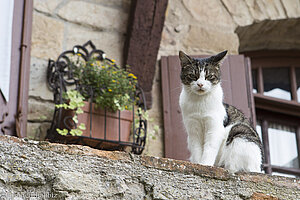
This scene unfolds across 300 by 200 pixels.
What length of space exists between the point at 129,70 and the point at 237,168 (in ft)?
4.62

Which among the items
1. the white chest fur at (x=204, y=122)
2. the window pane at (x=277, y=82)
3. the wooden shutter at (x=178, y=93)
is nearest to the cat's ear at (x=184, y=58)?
the white chest fur at (x=204, y=122)

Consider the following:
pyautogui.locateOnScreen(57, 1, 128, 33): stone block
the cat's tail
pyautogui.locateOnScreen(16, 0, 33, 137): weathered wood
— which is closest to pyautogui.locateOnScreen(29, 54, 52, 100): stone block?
pyautogui.locateOnScreen(16, 0, 33, 137): weathered wood

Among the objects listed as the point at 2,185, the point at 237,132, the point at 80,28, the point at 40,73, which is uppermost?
the point at 80,28

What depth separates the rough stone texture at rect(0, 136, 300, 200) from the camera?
167cm

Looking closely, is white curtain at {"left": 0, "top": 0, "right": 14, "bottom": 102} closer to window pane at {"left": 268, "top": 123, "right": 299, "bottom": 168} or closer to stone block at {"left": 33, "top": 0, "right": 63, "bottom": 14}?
stone block at {"left": 33, "top": 0, "right": 63, "bottom": 14}

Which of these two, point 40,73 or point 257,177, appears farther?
point 40,73

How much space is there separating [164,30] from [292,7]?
50.4 inches

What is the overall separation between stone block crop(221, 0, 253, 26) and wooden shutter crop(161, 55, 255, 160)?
0.51 meters

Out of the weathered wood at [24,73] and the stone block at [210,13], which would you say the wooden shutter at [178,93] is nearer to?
the stone block at [210,13]

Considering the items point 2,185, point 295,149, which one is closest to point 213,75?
point 2,185

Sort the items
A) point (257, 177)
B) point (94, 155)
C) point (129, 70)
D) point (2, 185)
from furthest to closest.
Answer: point (129, 70) → point (257, 177) → point (94, 155) → point (2, 185)

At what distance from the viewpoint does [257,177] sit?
6.89 feet

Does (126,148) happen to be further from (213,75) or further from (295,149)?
(295,149)

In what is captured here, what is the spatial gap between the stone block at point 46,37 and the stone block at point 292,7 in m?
2.10
